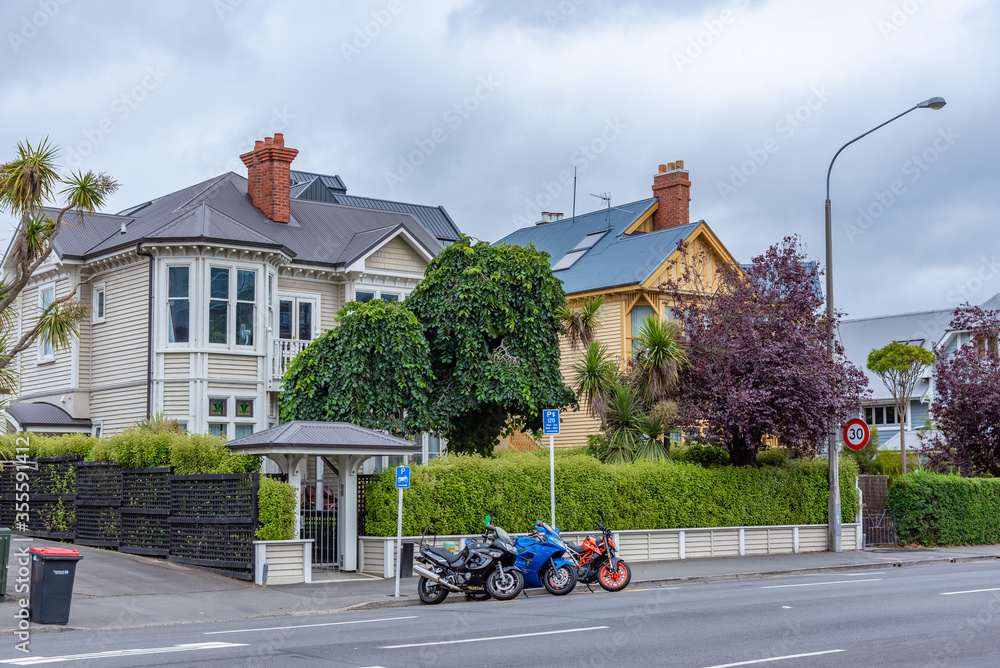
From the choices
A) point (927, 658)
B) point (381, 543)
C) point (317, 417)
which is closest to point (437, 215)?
point (317, 417)

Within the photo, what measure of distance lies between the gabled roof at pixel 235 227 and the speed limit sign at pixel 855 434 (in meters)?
13.4

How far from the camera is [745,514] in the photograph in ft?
86.7

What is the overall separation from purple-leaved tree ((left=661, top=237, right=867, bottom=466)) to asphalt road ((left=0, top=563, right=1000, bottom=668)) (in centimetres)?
824

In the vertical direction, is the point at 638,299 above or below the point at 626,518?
above

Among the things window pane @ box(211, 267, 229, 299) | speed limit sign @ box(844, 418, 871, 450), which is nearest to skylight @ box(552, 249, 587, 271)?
window pane @ box(211, 267, 229, 299)

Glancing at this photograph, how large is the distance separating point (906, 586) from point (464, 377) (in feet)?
38.0

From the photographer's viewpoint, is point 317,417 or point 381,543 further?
point 317,417

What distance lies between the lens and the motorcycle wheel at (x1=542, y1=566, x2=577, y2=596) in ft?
58.9

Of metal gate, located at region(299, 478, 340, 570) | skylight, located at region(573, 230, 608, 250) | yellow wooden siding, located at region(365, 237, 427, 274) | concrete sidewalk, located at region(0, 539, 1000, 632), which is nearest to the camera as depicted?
concrete sidewalk, located at region(0, 539, 1000, 632)

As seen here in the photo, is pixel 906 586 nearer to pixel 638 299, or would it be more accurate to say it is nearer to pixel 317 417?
pixel 317 417

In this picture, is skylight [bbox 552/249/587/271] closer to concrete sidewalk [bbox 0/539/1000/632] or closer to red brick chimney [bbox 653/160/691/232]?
red brick chimney [bbox 653/160/691/232]

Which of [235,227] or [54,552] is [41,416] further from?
[54,552]

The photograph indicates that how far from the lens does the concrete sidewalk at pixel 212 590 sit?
1536 centimetres

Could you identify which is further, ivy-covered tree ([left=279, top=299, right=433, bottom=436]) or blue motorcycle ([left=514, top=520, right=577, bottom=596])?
ivy-covered tree ([left=279, top=299, right=433, bottom=436])
